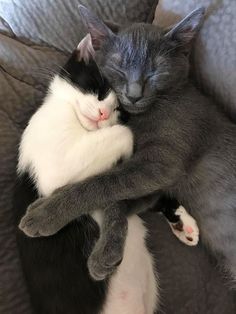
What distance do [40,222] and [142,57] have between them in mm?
555

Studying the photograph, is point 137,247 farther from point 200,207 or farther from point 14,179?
point 14,179

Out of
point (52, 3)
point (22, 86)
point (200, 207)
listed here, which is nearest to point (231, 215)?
point (200, 207)

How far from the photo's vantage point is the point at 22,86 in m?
1.48

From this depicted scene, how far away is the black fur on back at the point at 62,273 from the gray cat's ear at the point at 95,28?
56cm

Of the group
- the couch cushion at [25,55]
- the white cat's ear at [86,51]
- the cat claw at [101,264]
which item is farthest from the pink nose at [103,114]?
the cat claw at [101,264]

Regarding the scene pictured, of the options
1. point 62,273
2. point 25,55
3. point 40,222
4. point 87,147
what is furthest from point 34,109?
point 62,273

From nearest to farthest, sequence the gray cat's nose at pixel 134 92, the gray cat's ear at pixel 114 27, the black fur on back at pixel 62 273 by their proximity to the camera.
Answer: the black fur on back at pixel 62 273
the gray cat's nose at pixel 134 92
the gray cat's ear at pixel 114 27

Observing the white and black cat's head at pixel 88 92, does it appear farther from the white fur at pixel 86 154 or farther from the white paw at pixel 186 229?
the white paw at pixel 186 229

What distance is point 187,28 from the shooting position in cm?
134

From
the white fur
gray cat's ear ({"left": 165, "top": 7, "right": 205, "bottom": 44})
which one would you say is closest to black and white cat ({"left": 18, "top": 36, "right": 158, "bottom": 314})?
the white fur

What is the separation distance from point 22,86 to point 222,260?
0.85 metres

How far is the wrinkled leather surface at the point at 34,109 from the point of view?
1.29 m

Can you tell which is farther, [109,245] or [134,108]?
[134,108]

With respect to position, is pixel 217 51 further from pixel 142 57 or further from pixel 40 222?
pixel 40 222
